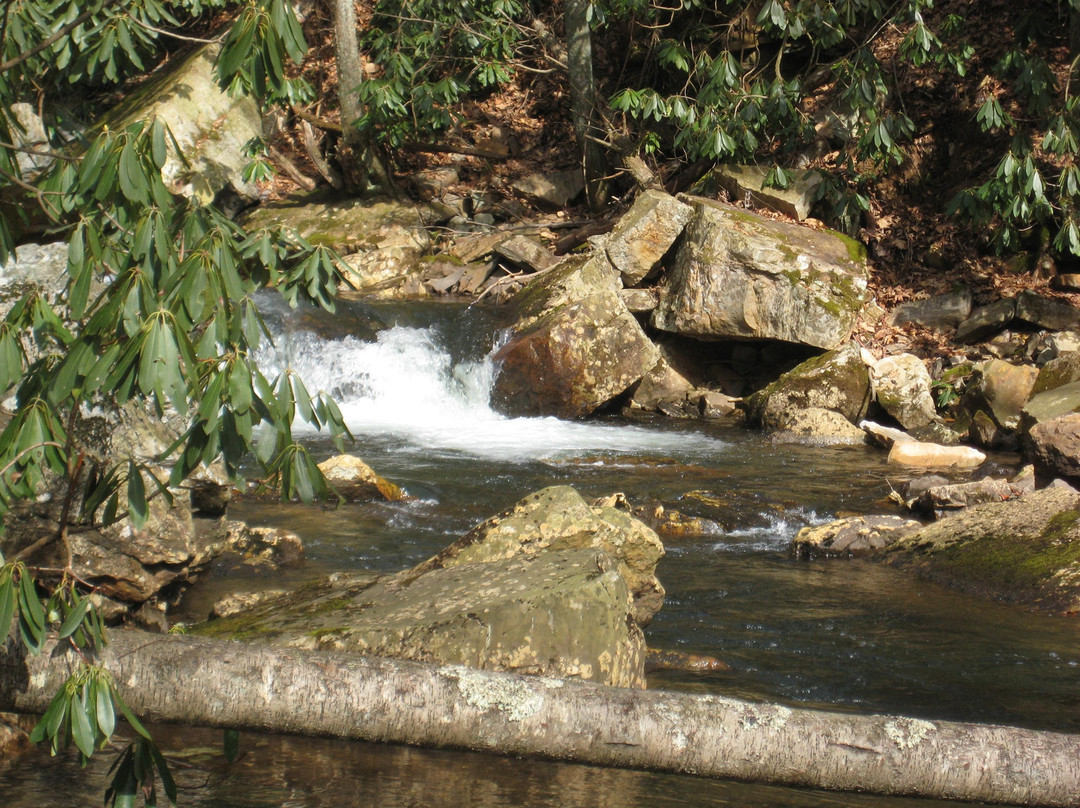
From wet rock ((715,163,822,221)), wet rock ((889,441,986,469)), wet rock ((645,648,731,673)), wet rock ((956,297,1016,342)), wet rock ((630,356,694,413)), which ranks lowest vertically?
wet rock ((645,648,731,673))

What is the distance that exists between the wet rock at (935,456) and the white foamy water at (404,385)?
7.98ft

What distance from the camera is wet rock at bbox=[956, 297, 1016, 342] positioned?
10828mm

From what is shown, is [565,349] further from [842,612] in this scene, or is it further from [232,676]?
[232,676]

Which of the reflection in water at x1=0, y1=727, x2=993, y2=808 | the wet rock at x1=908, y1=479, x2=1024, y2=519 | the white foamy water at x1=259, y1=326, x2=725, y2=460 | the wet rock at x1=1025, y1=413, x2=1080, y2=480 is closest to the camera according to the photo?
the reflection in water at x1=0, y1=727, x2=993, y2=808

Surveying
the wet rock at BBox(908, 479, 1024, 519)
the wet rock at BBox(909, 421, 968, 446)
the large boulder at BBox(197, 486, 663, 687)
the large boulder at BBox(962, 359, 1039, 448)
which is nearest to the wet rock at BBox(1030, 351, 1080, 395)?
the large boulder at BBox(962, 359, 1039, 448)

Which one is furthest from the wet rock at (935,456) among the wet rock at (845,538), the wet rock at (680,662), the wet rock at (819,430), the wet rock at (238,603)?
the wet rock at (238,603)

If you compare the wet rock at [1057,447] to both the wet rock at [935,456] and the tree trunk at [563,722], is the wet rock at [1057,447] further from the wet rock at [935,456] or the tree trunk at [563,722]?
the tree trunk at [563,722]

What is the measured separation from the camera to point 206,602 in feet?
16.3

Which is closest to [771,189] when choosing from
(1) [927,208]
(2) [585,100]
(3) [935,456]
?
(1) [927,208]

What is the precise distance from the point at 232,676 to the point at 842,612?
3848mm

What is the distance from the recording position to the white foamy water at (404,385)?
1051 centimetres

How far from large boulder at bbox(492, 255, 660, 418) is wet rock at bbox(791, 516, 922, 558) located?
4382mm

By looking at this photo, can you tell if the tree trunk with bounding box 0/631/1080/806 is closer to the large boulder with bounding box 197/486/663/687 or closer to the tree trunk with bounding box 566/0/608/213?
the large boulder with bounding box 197/486/663/687

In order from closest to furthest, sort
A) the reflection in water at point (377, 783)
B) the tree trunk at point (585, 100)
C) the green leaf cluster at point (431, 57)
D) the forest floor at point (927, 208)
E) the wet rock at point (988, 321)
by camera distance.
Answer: the reflection in water at point (377, 783)
the wet rock at point (988, 321)
the forest floor at point (927, 208)
the green leaf cluster at point (431, 57)
the tree trunk at point (585, 100)
